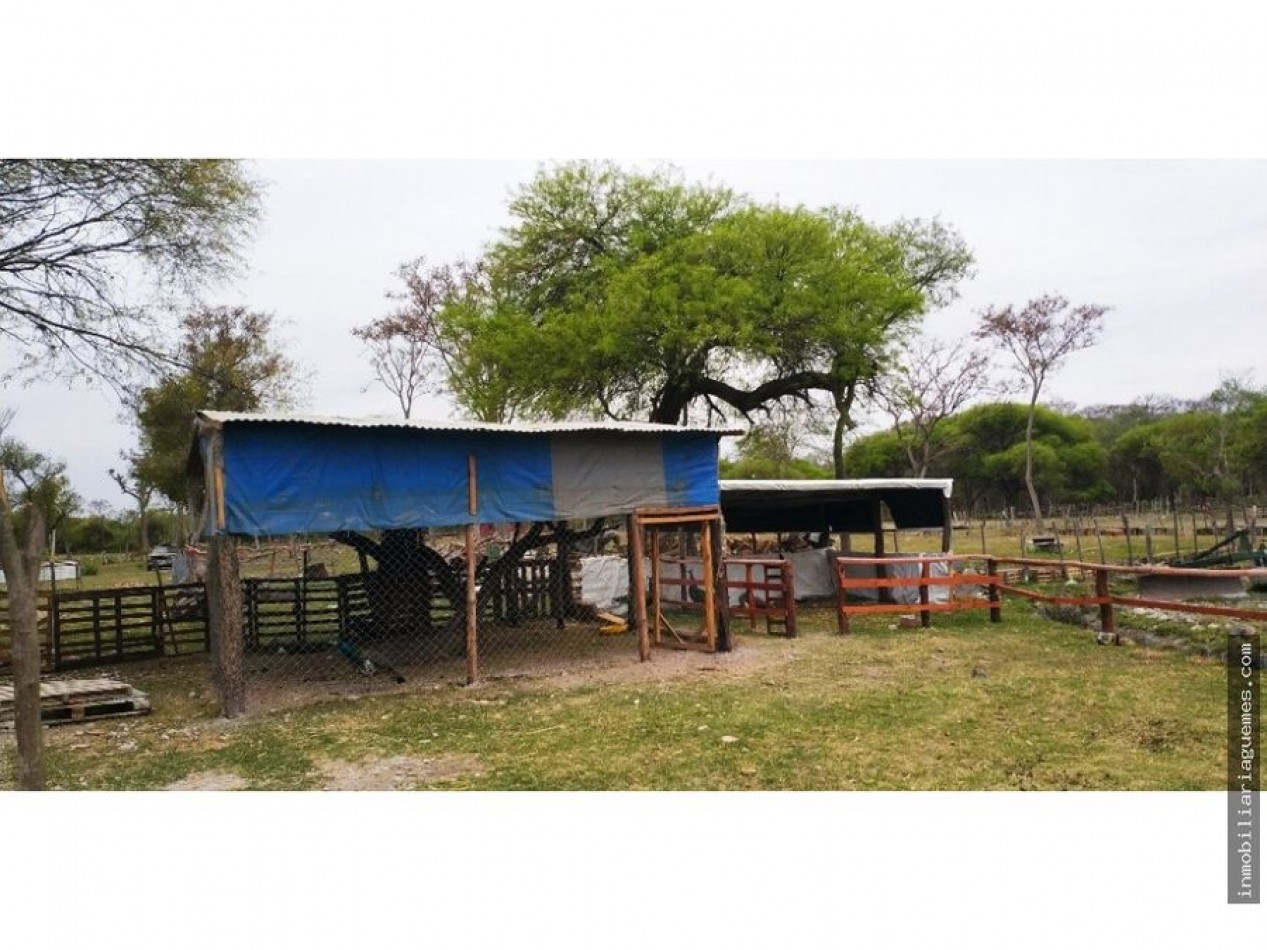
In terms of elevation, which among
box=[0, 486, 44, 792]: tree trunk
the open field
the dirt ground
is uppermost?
box=[0, 486, 44, 792]: tree trunk

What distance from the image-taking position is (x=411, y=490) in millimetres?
11688

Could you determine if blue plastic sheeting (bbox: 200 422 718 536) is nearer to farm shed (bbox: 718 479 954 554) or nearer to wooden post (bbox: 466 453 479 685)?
wooden post (bbox: 466 453 479 685)

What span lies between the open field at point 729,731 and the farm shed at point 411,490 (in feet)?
4.21

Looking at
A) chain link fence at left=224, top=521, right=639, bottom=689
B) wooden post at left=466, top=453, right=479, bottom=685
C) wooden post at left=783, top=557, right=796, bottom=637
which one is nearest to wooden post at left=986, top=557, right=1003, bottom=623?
wooden post at left=783, top=557, right=796, bottom=637

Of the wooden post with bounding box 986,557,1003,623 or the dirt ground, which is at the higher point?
the wooden post with bounding box 986,557,1003,623

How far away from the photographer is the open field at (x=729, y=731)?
766 cm

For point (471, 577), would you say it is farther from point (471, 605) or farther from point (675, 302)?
point (675, 302)

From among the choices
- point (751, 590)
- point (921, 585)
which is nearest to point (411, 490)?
point (751, 590)

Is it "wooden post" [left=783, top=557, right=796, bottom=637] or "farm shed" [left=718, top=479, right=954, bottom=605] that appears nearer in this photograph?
"wooden post" [left=783, top=557, right=796, bottom=637]

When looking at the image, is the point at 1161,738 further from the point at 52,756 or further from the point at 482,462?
the point at 52,756

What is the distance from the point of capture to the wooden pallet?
1056 centimetres

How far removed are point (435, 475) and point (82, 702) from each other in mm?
5033

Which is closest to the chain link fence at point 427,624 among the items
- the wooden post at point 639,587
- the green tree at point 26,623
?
the wooden post at point 639,587

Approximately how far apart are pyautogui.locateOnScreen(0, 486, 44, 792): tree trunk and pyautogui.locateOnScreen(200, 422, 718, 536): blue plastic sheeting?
A: 200 inches
